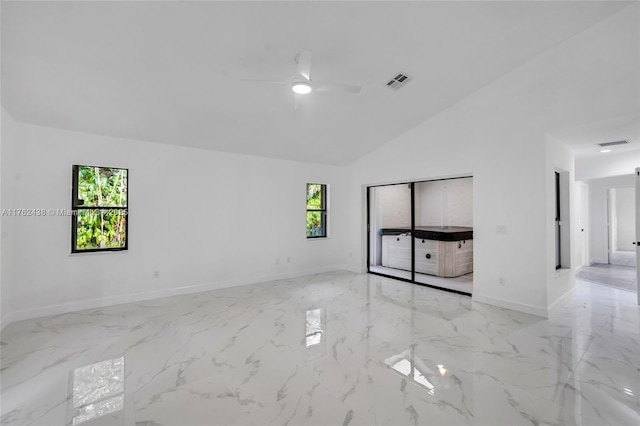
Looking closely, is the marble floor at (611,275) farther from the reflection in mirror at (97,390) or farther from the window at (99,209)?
the window at (99,209)

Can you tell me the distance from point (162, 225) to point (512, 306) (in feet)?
17.4

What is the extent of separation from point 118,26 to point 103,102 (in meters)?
1.31

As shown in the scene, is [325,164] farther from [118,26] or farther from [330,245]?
[118,26]

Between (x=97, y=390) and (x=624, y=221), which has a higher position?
(x=624, y=221)

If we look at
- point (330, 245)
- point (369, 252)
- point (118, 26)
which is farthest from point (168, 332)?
point (369, 252)

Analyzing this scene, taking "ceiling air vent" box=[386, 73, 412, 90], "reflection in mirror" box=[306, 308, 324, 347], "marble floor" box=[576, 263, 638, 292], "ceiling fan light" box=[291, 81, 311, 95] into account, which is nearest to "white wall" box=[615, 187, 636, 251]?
"marble floor" box=[576, 263, 638, 292]

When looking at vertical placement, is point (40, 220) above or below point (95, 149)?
below

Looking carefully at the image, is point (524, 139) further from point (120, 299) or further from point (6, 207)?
point (6, 207)

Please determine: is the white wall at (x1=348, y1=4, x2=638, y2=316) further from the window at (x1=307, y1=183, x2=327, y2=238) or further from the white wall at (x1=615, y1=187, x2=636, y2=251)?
the white wall at (x1=615, y1=187, x2=636, y2=251)

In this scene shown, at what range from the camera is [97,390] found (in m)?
2.14

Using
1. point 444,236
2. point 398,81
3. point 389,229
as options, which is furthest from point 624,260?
point 398,81

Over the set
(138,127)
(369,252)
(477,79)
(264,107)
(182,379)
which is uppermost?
(477,79)

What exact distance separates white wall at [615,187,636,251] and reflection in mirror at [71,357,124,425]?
41.4 ft

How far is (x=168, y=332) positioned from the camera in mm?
3197
